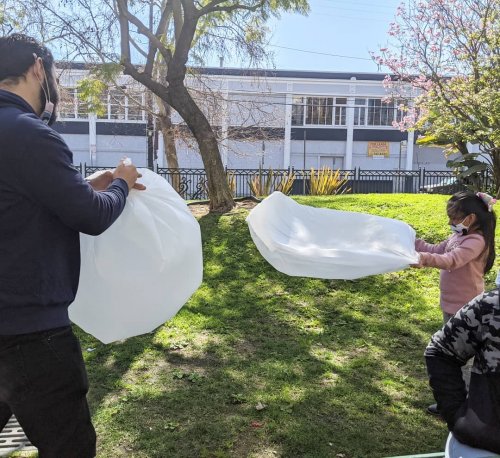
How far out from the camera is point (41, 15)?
9766 millimetres

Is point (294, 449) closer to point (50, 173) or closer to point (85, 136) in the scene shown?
point (50, 173)

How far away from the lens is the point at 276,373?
3.79 meters

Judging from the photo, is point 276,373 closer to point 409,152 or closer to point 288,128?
point 288,128

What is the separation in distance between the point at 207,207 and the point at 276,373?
5848mm

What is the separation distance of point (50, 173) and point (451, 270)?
2442 mm

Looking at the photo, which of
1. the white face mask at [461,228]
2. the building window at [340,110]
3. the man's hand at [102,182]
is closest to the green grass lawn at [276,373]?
the white face mask at [461,228]

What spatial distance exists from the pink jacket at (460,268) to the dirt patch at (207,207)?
557cm

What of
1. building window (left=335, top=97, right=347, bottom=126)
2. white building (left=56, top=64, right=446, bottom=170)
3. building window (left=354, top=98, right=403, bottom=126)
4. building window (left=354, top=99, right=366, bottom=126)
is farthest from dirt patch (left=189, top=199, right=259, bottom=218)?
building window (left=354, top=98, right=403, bottom=126)

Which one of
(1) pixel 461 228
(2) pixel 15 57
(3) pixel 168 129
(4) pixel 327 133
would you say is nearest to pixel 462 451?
(1) pixel 461 228

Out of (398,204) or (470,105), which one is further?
(470,105)

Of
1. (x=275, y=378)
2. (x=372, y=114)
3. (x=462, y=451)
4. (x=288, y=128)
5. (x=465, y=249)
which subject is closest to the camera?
(x=462, y=451)

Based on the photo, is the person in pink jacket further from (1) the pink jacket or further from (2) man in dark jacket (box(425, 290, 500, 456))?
(2) man in dark jacket (box(425, 290, 500, 456))

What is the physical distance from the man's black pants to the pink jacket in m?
2.08

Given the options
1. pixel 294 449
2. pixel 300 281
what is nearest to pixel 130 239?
pixel 294 449
